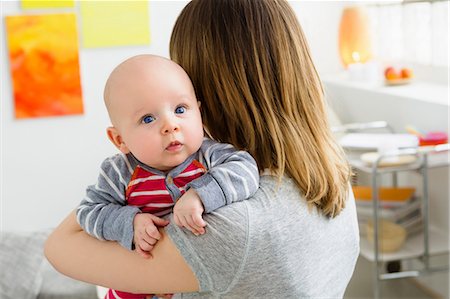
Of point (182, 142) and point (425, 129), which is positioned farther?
point (425, 129)

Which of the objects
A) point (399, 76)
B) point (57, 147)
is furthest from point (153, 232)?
point (399, 76)

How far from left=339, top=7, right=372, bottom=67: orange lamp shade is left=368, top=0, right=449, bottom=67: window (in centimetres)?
21

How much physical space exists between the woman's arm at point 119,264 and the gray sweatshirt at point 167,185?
0.9 inches

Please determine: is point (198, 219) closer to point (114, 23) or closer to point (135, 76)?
point (135, 76)

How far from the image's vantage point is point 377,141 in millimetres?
2885

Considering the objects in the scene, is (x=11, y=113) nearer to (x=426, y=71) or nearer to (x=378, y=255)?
(x=378, y=255)

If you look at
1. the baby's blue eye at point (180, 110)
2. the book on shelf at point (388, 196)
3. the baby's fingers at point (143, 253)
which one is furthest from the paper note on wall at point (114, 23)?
the baby's fingers at point (143, 253)

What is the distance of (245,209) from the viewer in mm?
1097

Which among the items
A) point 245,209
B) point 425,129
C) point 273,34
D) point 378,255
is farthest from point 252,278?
point 425,129

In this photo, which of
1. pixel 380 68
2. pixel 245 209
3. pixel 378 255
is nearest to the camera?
pixel 245 209

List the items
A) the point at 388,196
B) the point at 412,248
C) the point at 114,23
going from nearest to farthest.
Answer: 1. the point at 412,248
2. the point at 388,196
3. the point at 114,23

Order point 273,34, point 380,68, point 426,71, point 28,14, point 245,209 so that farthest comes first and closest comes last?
point 380,68, point 426,71, point 28,14, point 273,34, point 245,209

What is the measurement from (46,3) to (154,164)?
1.99 meters

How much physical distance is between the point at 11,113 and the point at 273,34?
81.2 inches
